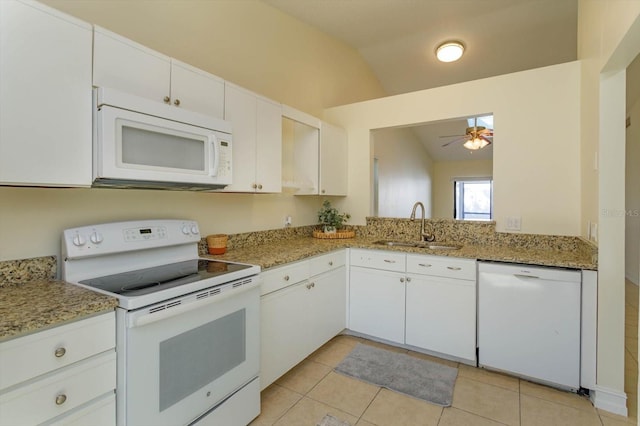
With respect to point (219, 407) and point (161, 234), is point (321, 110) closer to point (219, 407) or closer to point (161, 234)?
point (161, 234)

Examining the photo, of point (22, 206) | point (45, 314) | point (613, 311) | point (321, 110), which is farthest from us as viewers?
point (321, 110)

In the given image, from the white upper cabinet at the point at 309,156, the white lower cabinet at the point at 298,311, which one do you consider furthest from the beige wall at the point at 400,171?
the white lower cabinet at the point at 298,311

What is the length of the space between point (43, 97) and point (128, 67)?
15.9 inches

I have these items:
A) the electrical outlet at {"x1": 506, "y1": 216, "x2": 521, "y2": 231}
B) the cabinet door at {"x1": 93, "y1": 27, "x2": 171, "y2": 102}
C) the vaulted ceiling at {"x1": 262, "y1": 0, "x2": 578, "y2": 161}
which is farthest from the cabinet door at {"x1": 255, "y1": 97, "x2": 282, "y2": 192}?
the electrical outlet at {"x1": 506, "y1": 216, "x2": 521, "y2": 231}

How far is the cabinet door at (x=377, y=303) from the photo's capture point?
2629 mm

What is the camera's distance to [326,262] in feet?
8.45

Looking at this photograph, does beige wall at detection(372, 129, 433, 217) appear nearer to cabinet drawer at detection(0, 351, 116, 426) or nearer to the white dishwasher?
the white dishwasher

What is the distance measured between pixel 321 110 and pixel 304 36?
0.76 metres

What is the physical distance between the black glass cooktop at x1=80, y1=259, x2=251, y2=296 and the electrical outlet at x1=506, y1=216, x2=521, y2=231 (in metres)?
2.15

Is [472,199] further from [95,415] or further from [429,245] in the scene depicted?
[95,415]

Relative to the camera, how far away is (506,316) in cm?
221

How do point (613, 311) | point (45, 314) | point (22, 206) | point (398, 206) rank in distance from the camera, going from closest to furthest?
point (45, 314)
point (22, 206)
point (613, 311)
point (398, 206)

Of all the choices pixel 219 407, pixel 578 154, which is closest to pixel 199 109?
pixel 219 407

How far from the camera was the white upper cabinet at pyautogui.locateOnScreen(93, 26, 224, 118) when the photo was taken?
1463 millimetres
